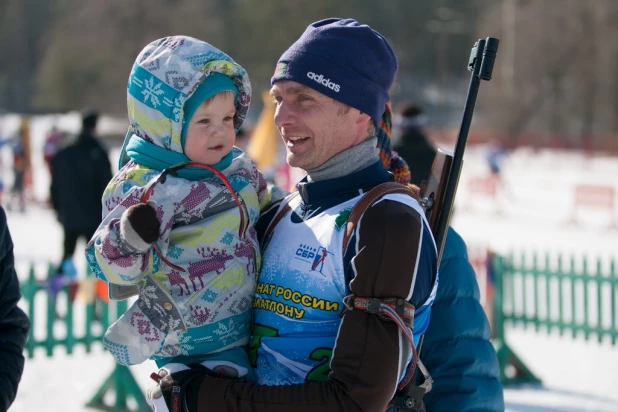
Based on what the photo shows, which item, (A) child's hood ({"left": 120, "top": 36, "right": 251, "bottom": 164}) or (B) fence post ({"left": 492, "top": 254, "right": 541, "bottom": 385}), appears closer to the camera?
(A) child's hood ({"left": 120, "top": 36, "right": 251, "bottom": 164})

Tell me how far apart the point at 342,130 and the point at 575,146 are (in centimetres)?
4280

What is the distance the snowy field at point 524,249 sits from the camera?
6.39 metres

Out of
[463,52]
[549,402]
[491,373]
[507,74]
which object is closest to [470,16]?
[463,52]

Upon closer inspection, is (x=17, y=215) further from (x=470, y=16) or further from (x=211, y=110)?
(x=470, y=16)

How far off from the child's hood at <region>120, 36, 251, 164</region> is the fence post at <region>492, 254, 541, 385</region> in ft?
17.9

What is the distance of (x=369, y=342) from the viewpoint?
5.85 ft

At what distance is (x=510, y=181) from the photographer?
2730cm

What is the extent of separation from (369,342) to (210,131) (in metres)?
0.71

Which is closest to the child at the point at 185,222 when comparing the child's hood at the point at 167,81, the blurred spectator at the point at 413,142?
the child's hood at the point at 167,81

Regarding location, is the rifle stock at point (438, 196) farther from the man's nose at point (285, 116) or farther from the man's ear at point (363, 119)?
the man's nose at point (285, 116)

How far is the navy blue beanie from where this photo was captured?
2057 mm

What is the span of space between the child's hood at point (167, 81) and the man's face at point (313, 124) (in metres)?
0.17

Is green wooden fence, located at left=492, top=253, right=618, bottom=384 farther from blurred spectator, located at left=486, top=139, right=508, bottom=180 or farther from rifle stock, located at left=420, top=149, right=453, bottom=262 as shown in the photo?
blurred spectator, located at left=486, top=139, right=508, bottom=180

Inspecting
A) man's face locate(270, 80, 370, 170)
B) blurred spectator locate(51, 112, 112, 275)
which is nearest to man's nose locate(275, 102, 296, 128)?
man's face locate(270, 80, 370, 170)
